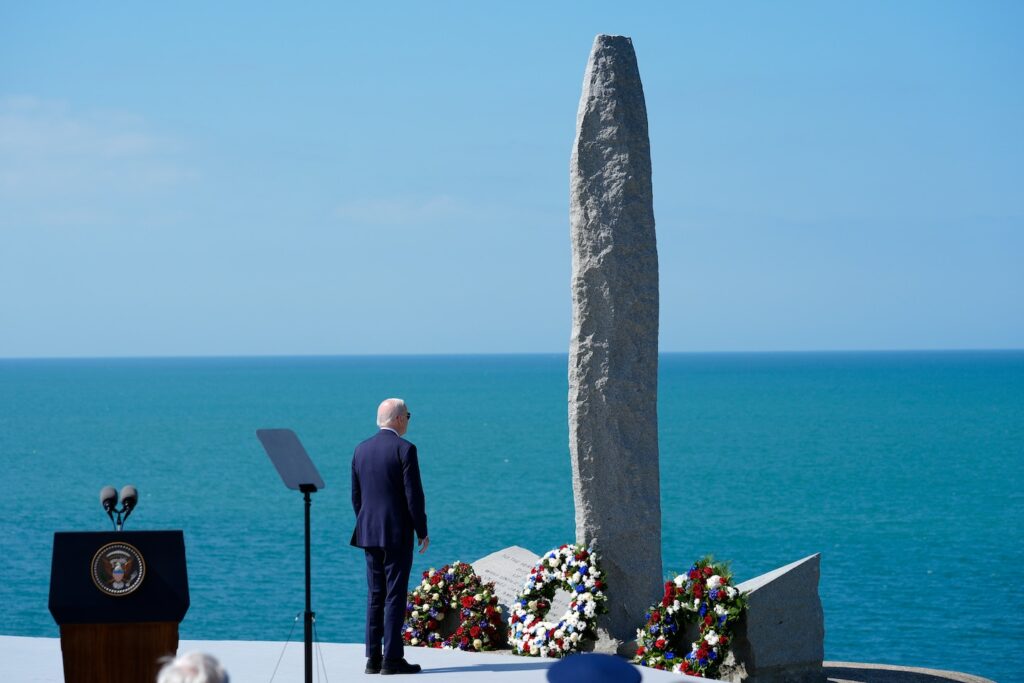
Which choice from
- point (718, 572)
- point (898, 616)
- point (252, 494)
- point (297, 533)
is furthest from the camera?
point (252, 494)

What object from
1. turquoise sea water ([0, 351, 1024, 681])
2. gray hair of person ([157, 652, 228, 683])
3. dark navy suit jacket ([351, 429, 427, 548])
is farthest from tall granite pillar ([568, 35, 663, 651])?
turquoise sea water ([0, 351, 1024, 681])

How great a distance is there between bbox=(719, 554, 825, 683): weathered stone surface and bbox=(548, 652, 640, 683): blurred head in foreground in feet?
21.7

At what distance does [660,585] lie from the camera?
11609mm

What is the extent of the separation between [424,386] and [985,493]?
96.1 m

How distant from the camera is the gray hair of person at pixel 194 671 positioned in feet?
14.2

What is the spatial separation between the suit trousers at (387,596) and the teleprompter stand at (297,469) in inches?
45.4

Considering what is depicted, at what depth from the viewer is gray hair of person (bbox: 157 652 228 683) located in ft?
14.2

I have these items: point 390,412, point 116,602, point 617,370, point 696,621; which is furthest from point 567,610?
point 116,602

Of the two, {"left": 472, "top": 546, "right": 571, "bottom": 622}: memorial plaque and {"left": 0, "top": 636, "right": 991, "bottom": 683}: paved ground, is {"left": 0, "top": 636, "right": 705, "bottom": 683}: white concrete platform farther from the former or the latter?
{"left": 472, "top": 546, "right": 571, "bottom": 622}: memorial plaque

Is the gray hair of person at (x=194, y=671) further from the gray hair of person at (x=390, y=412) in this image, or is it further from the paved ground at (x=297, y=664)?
the paved ground at (x=297, y=664)

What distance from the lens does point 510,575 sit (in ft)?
42.2

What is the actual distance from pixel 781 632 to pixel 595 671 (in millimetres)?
6959

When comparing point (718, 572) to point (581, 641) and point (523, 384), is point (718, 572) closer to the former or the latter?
point (581, 641)

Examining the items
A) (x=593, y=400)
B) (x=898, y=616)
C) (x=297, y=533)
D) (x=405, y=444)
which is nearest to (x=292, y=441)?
(x=405, y=444)
